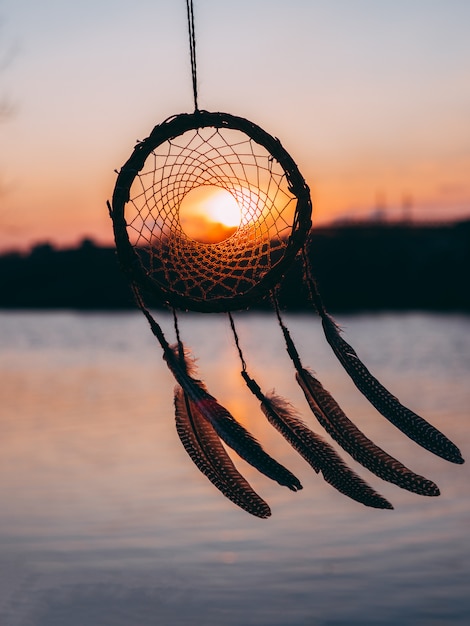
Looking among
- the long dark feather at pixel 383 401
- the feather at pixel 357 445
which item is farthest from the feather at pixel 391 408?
the feather at pixel 357 445

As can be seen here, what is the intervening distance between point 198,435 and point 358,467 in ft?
36.5

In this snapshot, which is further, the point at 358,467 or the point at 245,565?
the point at 358,467

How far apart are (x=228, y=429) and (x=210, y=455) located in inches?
20.1

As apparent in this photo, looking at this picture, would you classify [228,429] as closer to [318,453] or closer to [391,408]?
[318,453]

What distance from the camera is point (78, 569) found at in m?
12.4

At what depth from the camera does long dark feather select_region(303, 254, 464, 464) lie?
5627 millimetres

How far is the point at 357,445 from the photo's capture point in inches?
237

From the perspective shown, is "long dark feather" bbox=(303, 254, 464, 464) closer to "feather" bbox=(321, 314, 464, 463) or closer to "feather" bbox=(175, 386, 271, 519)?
"feather" bbox=(321, 314, 464, 463)

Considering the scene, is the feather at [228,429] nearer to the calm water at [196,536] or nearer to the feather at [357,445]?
the feather at [357,445]

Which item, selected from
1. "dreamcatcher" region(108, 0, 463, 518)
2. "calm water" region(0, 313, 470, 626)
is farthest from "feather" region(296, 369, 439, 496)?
"calm water" region(0, 313, 470, 626)

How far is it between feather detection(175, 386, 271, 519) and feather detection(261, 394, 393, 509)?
1.11 ft

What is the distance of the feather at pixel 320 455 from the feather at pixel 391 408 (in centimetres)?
34

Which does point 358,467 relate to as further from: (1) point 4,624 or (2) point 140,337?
(2) point 140,337

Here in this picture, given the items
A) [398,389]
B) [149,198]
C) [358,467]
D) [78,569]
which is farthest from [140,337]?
[149,198]
